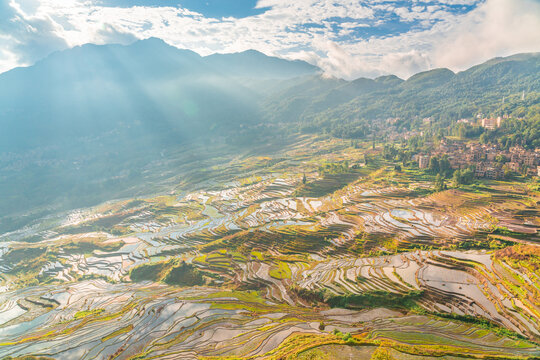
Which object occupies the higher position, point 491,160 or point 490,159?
point 490,159

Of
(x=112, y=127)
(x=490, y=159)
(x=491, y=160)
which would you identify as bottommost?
(x=491, y=160)

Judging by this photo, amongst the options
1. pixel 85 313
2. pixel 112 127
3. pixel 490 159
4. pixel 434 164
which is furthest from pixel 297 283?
pixel 112 127

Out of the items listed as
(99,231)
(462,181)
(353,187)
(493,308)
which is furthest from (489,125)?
(99,231)

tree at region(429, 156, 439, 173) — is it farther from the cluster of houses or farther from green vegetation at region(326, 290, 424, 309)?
green vegetation at region(326, 290, 424, 309)

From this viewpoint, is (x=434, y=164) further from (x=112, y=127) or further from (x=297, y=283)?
(x=112, y=127)

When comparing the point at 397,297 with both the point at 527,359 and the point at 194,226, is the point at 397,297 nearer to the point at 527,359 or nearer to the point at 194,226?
the point at 527,359

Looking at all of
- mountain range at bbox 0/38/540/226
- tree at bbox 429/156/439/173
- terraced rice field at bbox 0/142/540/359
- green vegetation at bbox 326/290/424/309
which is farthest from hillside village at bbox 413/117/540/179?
mountain range at bbox 0/38/540/226

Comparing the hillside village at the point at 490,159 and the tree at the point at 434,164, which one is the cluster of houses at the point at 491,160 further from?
the tree at the point at 434,164

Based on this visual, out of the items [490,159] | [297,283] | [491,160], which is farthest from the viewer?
[490,159]

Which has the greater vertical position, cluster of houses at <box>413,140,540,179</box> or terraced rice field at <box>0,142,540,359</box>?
cluster of houses at <box>413,140,540,179</box>
